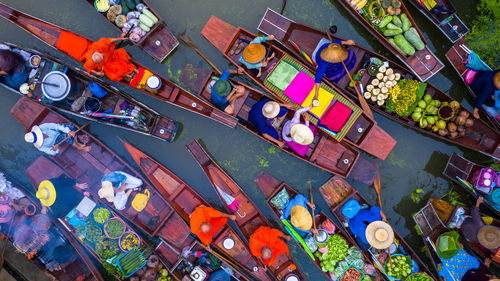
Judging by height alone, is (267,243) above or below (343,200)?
below

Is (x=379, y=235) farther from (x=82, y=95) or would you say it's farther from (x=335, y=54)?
(x=82, y=95)

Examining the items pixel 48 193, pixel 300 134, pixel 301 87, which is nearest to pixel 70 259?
pixel 48 193

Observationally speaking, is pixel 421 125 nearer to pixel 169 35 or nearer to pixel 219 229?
pixel 219 229

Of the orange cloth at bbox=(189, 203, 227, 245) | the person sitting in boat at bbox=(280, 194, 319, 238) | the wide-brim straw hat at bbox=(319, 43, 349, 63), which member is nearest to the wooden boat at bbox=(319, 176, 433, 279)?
the person sitting in boat at bbox=(280, 194, 319, 238)

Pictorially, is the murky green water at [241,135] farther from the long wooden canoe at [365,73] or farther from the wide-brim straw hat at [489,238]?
the wide-brim straw hat at [489,238]

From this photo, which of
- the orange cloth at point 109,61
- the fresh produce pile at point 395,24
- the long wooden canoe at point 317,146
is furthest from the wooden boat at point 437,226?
the orange cloth at point 109,61

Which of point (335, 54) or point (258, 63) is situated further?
point (258, 63)
